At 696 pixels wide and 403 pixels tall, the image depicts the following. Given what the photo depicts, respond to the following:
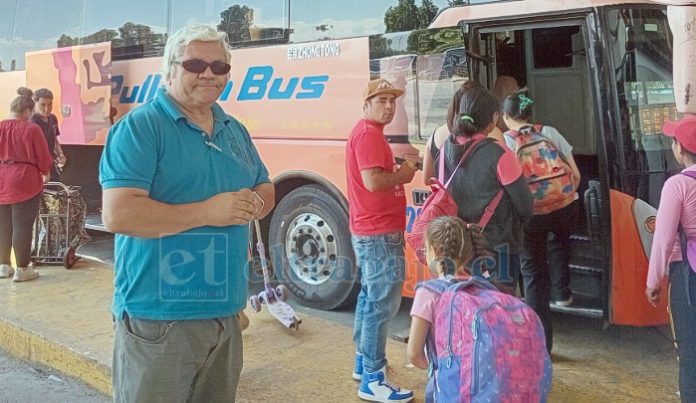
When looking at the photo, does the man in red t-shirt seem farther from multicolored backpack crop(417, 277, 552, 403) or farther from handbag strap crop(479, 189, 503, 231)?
multicolored backpack crop(417, 277, 552, 403)

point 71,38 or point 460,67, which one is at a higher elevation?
point 71,38

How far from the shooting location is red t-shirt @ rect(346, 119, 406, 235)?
143 inches

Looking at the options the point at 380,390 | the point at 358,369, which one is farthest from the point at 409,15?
the point at 380,390

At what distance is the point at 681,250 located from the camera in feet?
10.00

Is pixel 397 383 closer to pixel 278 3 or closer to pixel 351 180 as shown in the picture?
pixel 351 180

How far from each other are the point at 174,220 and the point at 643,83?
326 cm

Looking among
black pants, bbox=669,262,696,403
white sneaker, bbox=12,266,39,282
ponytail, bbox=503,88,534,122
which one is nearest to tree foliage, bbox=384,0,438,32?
ponytail, bbox=503,88,534,122

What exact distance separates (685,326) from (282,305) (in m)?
2.83

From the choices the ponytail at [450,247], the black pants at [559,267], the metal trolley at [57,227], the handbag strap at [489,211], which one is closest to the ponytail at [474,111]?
the handbag strap at [489,211]

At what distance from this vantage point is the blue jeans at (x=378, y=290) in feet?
12.2

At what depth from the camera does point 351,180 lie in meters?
3.84

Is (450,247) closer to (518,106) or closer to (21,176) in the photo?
(518,106)

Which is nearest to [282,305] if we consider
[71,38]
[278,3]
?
[278,3]

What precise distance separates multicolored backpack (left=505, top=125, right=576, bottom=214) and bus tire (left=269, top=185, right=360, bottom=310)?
173 centimetres
